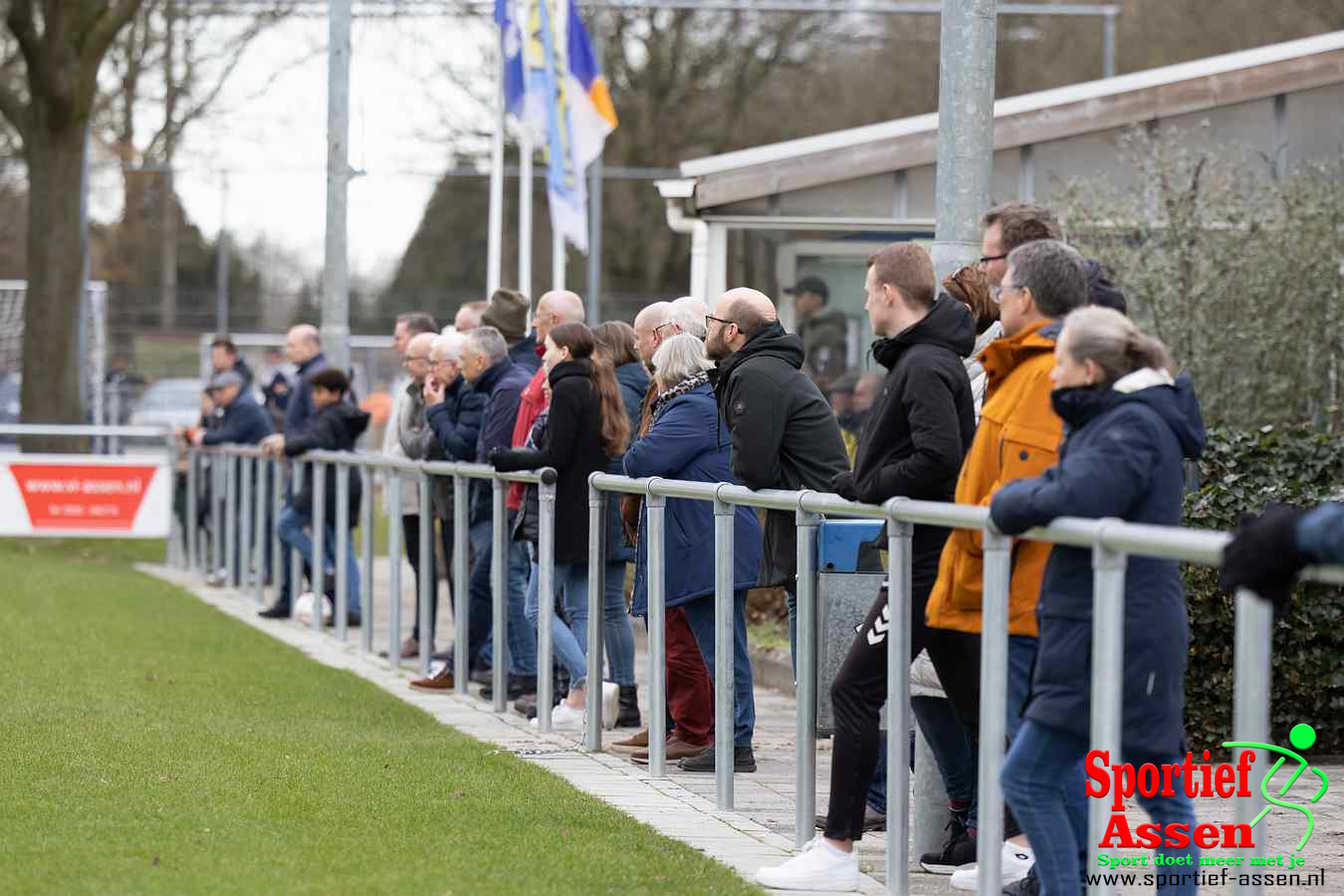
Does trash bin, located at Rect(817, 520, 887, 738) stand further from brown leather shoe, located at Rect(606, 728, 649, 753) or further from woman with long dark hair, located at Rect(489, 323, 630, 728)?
woman with long dark hair, located at Rect(489, 323, 630, 728)

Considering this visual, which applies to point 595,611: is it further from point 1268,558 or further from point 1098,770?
point 1268,558

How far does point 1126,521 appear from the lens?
185 inches

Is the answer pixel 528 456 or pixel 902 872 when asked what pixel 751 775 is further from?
pixel 902 872

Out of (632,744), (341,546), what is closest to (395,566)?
(341,546)

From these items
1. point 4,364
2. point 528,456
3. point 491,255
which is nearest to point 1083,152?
point 491,255

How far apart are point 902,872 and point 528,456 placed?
151 inches

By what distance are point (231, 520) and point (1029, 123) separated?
6.64m

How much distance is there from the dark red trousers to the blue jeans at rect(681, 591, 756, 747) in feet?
0.27

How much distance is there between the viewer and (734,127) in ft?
122

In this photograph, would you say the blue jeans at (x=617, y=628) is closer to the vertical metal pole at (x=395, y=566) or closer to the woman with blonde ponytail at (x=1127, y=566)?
the vertical metal pole at (x=395, y=566)

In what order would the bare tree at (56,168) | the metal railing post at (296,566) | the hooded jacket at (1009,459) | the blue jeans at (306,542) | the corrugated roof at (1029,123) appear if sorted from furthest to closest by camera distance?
the bare tree at (56,168), the corrugated roof at (1029,123), the metal railing post at (296,566), the blue jeans at (306,542), the hooded jacket at (1009,459)

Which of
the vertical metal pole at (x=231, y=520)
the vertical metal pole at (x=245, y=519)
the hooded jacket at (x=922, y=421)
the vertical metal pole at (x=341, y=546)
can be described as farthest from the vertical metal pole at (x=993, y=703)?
the vertical metal pole at (x=231, y=520)

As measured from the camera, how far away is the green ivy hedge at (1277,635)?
8.00 metres

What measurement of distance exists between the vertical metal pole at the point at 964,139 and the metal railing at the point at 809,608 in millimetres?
1061
